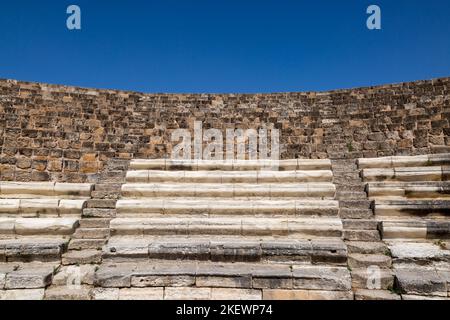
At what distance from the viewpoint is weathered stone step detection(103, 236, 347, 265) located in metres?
4.22

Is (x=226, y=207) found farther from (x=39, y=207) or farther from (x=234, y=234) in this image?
(x=39, y=207)

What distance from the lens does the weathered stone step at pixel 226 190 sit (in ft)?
18.5

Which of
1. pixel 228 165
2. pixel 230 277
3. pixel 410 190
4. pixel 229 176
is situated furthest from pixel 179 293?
pixel 410 190

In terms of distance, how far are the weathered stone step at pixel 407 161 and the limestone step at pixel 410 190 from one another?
766mm

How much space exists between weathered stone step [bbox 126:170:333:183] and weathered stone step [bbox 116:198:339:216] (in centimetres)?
83

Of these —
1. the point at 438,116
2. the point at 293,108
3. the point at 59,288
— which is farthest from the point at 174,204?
the point at 438,116

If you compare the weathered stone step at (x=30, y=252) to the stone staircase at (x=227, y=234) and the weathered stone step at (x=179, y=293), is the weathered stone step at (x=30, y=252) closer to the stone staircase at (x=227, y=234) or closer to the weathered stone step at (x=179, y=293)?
the stone staircase at (x=227, y=234)

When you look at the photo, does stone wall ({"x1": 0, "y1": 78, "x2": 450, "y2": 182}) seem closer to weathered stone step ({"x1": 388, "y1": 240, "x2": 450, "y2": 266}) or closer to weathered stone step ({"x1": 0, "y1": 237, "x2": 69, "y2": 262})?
weathered stone step ({"x1": 0, "y1": 237, "x2": 69, "y2": 262})

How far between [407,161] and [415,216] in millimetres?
1606

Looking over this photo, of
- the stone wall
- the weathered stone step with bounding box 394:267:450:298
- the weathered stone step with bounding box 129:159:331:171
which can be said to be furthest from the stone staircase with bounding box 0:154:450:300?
the stone wall

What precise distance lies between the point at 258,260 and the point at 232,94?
6693mm

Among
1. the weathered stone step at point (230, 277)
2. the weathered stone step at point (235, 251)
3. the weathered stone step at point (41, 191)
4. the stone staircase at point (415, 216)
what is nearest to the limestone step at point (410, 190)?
the stone staircase at point (415, 216)

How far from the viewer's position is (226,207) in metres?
5.27
